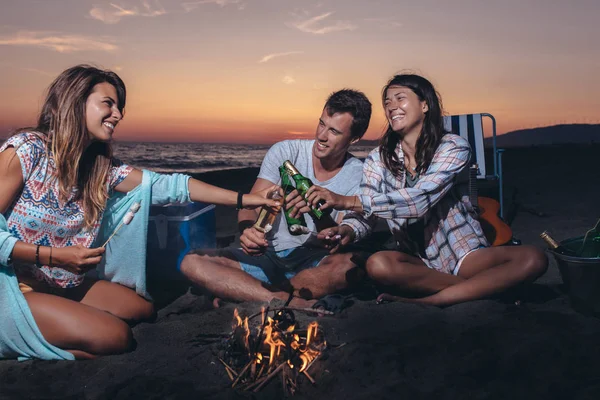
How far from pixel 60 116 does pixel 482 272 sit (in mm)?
3125

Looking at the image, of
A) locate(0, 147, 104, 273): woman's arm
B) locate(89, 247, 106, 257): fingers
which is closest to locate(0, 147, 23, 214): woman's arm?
locate(0, 147, 104, 273): woman's arm

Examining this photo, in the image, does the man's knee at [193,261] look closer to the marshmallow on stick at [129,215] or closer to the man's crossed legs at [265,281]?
the man's crossed legs at [265,281]

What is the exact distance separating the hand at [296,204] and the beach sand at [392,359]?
77 cm

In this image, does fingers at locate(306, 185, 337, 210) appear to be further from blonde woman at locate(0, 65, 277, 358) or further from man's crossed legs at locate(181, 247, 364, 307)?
blonde woman at locate(0, 65, 277, 358)

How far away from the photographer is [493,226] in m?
4.71

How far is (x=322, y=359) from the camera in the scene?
2.94 metres

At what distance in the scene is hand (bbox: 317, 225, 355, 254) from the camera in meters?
3.90

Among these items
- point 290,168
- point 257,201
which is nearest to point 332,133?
point 290,168

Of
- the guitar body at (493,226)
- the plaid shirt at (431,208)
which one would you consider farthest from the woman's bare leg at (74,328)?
the guitar body at (493,226)

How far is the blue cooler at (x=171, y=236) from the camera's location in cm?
464

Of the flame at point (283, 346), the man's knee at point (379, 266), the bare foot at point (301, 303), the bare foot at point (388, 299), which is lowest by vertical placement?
the bare foot at point (301, 303)

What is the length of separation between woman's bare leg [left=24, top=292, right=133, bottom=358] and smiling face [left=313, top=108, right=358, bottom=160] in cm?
216

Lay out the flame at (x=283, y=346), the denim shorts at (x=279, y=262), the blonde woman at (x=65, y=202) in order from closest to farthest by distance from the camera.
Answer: the flame at (x=283, y=346) < the blonde woman at (x=65, y=202) < the denim shorts at (x=279, y=262)

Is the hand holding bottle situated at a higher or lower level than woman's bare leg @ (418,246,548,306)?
higher
